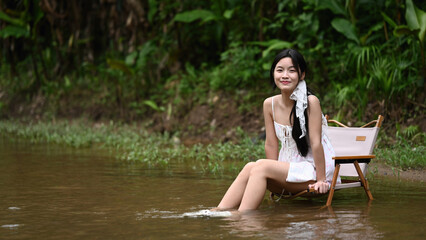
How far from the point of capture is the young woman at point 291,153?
493 centimetres

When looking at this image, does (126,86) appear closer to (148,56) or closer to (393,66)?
(148,56)

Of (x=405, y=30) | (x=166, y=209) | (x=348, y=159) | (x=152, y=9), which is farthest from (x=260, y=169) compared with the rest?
(x=152, y=9)

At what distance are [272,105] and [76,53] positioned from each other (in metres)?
12.0

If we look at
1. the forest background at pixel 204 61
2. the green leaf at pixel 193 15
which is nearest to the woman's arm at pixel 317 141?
the forest background at pixel 204 61

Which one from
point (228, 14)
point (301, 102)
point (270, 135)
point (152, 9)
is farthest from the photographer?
point (152, 9)

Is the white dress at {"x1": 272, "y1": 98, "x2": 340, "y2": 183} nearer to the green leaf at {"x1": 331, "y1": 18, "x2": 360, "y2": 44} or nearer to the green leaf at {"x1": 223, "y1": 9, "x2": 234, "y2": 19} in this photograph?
the green leaf at {"x1": 331, "y1": 18, "x2": 360, "y2": 44}

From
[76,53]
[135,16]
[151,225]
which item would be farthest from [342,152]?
[76,53]

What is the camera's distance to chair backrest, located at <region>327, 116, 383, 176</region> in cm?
581

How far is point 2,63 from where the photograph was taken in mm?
17719

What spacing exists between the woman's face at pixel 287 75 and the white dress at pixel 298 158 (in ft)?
1.12

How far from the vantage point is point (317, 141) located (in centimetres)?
495

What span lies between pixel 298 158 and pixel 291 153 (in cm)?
8

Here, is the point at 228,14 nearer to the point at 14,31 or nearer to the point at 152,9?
the point at 152,9

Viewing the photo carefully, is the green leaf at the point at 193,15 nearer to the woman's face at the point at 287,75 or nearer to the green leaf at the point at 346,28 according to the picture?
the green leaf at the point at 346,28
